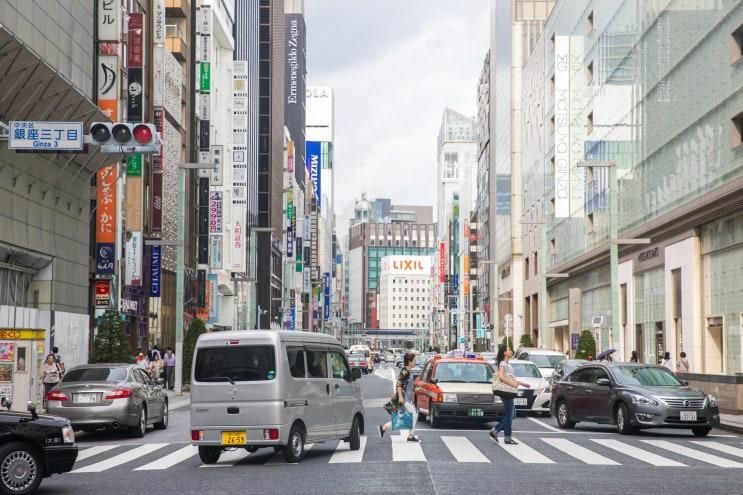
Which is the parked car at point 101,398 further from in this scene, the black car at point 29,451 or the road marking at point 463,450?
the black car at point 29,451

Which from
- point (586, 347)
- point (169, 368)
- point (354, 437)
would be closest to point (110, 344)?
point (169, 368)

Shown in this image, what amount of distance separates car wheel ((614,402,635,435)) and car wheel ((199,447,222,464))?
31.8 feet

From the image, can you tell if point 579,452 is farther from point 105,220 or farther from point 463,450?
point 105,220

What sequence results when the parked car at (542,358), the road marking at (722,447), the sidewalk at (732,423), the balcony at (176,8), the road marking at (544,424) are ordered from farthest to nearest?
the balcony at (176,8), the parked car at (542,358), the road marking at (544,424), the sidewalk at (732,423), the road marking at (722,447)

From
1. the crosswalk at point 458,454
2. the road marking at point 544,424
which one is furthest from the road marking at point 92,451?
the road marking at point 544,424

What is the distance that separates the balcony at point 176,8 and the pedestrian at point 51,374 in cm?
4380

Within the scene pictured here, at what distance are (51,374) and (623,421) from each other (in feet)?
48.6

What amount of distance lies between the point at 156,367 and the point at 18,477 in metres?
32.8

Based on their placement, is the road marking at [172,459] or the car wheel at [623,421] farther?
the car wheel at [623,421]

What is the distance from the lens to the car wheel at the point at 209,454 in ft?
57.3

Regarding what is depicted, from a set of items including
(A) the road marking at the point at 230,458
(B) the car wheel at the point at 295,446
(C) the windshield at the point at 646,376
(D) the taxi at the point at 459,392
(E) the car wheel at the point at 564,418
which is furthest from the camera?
(E) the car wheel at the point at 564,418

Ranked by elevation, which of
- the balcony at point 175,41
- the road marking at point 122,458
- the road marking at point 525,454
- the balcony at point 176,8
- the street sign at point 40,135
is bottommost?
the road marking at point 122,458

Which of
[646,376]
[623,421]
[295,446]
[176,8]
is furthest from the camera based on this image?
[176,8]

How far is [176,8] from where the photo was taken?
232 feet
